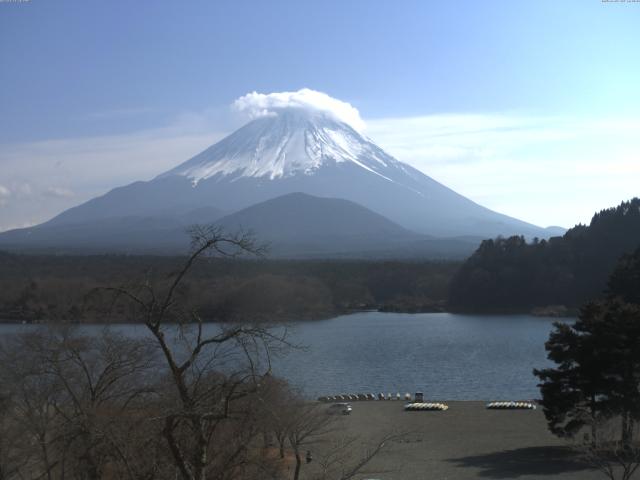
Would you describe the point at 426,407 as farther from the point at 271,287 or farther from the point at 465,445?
the point at 271,287

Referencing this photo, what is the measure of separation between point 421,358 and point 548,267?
60.1 feet

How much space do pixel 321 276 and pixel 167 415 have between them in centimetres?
3939

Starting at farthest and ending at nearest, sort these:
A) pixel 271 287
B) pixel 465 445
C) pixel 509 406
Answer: pixel 271 287, pixel 509 406, pixel 465 445

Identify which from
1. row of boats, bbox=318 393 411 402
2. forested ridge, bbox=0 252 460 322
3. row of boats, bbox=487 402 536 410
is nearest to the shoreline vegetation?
forested ridge, bbox=0 252 460 322

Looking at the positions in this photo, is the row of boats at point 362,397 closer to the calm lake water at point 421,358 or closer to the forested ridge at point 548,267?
the calm lake water at point 421,358

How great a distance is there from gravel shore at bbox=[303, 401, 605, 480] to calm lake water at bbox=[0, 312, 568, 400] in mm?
1819

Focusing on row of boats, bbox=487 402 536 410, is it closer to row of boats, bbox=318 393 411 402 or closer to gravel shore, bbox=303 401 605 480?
gravel shore, bbox=303 401 605 480

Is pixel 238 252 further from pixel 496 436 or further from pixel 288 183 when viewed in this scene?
pixel 288 183

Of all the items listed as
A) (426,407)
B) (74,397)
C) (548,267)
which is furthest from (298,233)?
(74,397)

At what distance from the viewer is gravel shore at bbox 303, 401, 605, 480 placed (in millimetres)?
9711

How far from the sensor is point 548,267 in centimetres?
3944

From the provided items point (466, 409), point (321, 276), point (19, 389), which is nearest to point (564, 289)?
point (321, 276)

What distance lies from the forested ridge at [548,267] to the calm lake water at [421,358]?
4514 millimetres

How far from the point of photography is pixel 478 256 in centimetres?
4162
